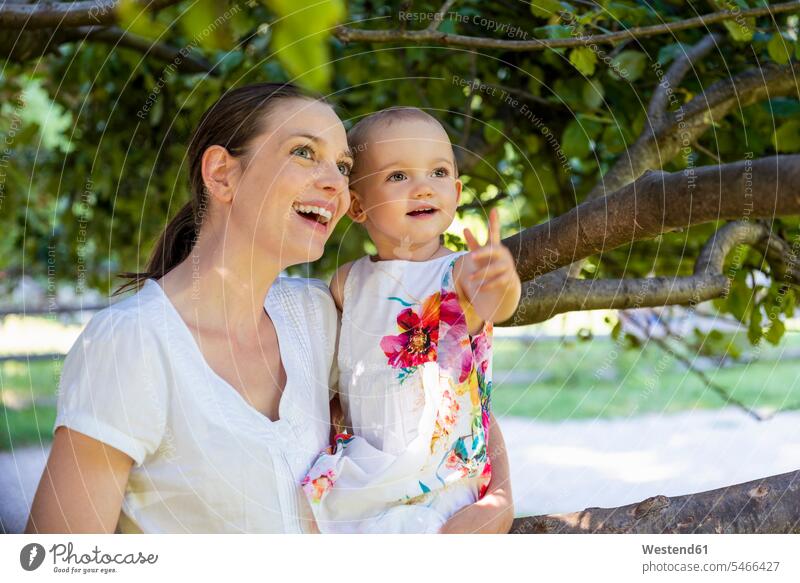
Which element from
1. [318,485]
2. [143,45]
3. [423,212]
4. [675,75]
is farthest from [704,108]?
[143,45]

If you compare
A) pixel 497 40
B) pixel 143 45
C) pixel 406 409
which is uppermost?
pixel 143 45

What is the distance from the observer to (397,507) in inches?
37.2

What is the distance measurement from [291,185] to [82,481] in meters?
0.34

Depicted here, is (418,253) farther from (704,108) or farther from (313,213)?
(704,108)

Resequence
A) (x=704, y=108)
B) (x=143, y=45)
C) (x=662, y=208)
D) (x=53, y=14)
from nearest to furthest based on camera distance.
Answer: (x=662, y=208) → (x=53, y=14) → (x=704, y=108) → (x=143, y=45)

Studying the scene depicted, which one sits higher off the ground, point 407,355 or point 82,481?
point 407,355

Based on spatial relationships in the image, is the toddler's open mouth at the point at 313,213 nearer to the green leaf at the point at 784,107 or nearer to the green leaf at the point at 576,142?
the green leaf at the point at 576,142

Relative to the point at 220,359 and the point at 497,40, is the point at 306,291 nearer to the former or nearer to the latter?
the point at 220,359

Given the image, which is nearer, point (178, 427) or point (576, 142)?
point (178, 427)

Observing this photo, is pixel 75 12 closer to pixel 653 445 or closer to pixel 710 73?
pixel 710 73

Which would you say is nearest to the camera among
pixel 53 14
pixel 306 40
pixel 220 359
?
pixel 306 40

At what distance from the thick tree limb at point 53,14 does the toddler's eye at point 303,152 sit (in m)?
0.34

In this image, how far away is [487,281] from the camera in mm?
860
